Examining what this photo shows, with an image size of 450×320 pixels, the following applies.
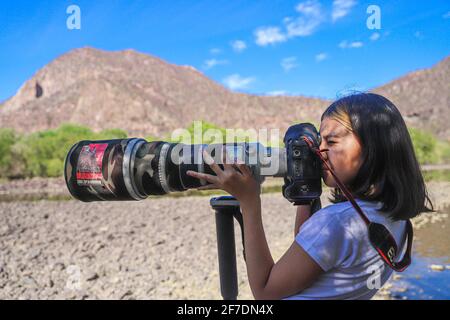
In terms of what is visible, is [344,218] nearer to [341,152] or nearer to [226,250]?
[341,152]

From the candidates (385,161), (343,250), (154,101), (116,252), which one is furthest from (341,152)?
(154,101)

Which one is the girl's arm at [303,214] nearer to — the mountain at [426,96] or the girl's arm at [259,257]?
the girl's arm at [259,257]

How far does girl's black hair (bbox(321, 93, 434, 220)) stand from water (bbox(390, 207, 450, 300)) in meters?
3.32

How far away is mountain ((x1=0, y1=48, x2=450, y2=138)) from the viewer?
4391cm

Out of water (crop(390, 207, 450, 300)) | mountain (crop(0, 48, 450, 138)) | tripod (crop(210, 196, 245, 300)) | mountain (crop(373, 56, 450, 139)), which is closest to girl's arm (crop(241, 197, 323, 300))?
tripod (crop(210, 196, 245, 300))

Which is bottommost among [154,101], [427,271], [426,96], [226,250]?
[427,271]

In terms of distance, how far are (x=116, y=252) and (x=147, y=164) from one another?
3853 millimetres

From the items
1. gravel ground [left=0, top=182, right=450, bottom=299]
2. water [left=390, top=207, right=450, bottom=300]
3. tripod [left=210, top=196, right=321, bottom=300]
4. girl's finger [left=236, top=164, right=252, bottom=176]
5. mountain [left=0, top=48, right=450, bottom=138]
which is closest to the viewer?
girl's finger [left=236, top=164, right=252, bottom=176]

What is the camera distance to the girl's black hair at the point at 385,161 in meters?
0.76

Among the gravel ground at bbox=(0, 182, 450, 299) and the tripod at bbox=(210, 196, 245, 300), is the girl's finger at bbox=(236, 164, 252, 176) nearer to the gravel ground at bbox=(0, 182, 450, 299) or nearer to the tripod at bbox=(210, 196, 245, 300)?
the tripod at bbox=(210, 196, 245, 300)

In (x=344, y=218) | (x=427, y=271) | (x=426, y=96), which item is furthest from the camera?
(x=426, y=96)

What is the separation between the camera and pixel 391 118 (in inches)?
30.5

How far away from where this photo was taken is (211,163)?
2.82ft
